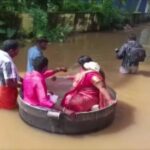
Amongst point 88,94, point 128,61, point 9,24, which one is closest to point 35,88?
point 88,94

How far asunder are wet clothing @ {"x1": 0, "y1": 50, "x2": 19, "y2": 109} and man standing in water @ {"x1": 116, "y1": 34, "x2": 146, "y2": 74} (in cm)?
401

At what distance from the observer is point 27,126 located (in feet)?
23.6

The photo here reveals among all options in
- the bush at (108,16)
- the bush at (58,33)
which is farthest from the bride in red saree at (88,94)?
the bush at (108,16)

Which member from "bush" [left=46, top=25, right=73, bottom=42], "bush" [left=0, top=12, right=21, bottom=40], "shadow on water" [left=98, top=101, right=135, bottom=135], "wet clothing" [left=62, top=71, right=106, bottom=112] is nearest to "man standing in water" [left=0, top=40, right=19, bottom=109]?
"wet clothing" [left=62, top=71, right=106, bottom=112]

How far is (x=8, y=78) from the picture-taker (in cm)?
741

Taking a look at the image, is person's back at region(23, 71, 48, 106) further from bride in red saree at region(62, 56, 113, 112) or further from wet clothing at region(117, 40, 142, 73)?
wet clothing at region(117, 40, 142, 73)

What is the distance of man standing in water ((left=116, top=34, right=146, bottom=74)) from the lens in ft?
35.6

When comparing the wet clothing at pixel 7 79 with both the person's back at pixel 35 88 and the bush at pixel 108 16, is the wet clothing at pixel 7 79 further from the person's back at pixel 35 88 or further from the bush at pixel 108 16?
A: the bush at pixel 108 16

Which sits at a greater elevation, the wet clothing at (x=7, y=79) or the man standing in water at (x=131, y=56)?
the wet clothing at (x=7, y=79)

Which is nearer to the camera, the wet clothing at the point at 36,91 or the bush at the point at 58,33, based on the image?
the wet clothing at the point at 36,91

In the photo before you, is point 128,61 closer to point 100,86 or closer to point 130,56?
point 130,56

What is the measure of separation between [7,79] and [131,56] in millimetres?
4235

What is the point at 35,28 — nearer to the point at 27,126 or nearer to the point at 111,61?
the point at 111,61

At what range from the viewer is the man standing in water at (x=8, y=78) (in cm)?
741
